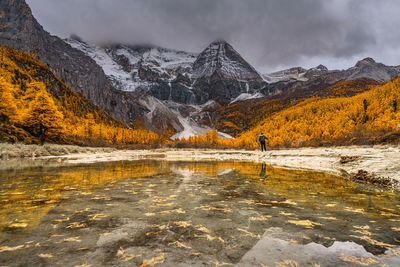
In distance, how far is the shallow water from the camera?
253 centimetres

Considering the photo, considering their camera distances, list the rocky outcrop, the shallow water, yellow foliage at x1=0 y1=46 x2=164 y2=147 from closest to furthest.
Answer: the shallow water
yellow foliage at x1=0 y1=46 x2=164 y2=147
the rocky outcrop

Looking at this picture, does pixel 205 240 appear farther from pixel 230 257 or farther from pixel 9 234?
pixel 9 234

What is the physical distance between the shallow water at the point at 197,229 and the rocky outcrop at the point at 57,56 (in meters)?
158

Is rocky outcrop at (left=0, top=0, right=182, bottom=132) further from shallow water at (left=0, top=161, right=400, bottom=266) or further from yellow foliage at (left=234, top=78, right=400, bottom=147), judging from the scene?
shallow water at (left=0, top=161, right=400, bottom=266)

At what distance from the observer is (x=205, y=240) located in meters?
3.04

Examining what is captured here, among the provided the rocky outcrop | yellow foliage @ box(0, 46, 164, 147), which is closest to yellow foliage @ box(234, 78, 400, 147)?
yellow foliage @ box(0, 46, 164, 147)

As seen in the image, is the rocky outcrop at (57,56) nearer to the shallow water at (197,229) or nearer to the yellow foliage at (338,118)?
the yellow foliage at (338,118)

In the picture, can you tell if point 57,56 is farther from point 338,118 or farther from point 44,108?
point 338,118

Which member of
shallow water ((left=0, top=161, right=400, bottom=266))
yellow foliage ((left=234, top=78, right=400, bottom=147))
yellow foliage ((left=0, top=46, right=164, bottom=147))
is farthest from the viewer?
yellow foliage ((left=234, top=78, right=400, bottom=147))

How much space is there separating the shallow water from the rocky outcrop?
15849 centimetres

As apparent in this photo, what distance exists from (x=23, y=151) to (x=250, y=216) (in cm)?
3089

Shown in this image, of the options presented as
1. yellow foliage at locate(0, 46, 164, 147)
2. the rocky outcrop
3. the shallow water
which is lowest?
the shallow water

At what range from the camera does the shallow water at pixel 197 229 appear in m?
2.53

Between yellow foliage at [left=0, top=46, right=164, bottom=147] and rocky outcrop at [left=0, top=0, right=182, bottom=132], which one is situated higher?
rocky outcrop at [left=0, top=0, right=182, bottom=132]
